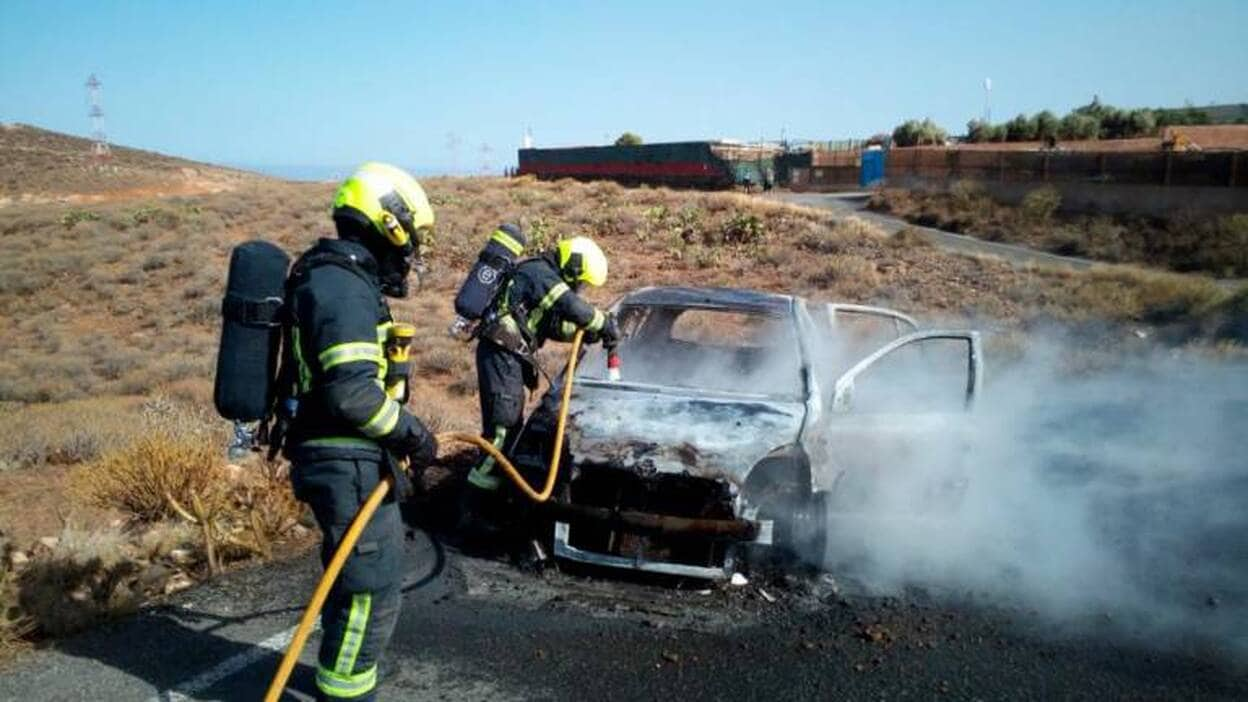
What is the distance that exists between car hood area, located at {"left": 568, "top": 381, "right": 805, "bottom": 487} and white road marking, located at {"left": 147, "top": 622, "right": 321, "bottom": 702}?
1.57 meters

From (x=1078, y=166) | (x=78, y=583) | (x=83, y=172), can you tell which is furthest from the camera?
(x=83, y=172)

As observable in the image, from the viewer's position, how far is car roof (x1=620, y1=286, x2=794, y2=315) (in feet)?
19.0

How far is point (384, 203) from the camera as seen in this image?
120 inches

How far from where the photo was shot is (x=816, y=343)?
5656mm

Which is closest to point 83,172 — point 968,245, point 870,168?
point 870,168

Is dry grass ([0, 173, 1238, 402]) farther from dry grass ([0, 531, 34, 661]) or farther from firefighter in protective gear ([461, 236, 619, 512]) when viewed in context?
dry grass ([0, 531, 34, 661])

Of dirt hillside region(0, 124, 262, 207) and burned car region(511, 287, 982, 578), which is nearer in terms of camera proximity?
burned car region(511, 287, 982, 578)

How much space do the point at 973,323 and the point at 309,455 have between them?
1197 cm

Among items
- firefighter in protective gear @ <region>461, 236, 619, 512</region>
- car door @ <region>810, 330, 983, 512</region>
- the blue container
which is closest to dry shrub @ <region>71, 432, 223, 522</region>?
firefighter in protective gear @ <region>461, 236, 619, 512</region>

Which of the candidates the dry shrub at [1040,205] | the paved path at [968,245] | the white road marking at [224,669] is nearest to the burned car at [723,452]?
the white road marking at [224,669]

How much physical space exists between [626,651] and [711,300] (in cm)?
260

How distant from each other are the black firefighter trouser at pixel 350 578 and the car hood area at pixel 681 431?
155cm

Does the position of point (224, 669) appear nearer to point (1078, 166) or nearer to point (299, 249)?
point (299, 249)

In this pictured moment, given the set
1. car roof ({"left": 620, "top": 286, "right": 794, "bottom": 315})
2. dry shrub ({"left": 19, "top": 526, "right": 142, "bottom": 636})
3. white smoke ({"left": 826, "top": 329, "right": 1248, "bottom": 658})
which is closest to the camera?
dry shrub ({"left": 19, "top": 526, "right": 142, "bottom": 636})
